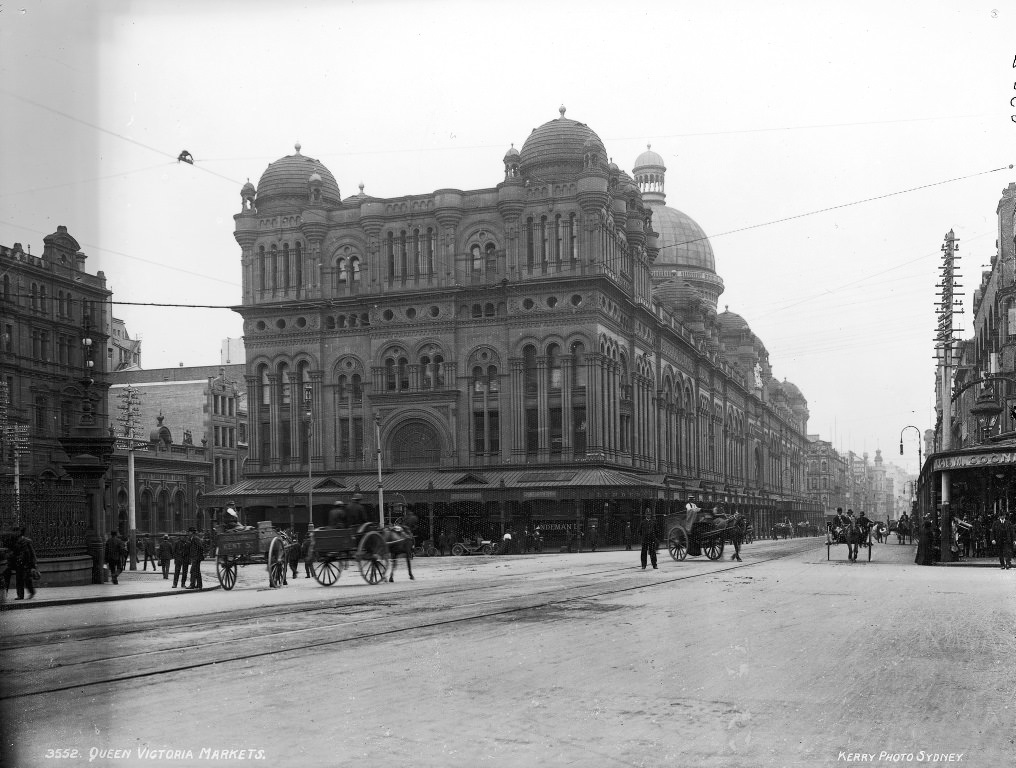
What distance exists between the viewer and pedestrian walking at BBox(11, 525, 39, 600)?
23266mm

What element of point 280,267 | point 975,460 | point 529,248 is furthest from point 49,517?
point 280,267

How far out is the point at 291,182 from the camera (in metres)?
67.6

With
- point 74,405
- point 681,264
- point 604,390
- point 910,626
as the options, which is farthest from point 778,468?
point 910,626

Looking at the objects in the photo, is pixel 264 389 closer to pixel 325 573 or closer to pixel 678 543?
pixel 678 543

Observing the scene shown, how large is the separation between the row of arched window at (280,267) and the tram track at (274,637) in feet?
148

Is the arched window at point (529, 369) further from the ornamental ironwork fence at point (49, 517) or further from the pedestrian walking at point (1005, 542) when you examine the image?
the ornamental ironwork fence at point (49, 517)

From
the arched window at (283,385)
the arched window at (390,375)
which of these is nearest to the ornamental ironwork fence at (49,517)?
the arched window at (390,375)

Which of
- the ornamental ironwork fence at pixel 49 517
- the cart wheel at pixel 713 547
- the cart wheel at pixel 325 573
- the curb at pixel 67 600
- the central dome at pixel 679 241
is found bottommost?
the cart wheel at pixel 713 547

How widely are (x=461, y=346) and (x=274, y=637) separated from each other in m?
47.2

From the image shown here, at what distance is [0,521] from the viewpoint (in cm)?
2598

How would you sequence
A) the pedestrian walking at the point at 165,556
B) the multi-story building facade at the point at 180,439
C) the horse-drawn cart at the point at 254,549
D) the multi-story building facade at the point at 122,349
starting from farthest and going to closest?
the multi-story building facade at the point at 122,349 < the multi-story building facade at the point at 180,439 < the pedestrian walking at the point at 165,556 < the horse-drawn cart at the point at 254,549

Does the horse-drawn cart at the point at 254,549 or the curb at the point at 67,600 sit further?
the horse-drawn cart at the point at 254,549

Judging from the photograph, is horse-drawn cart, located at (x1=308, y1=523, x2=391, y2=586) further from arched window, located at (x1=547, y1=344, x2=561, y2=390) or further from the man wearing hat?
arched window, located at (x1=547, y1=344, x2=561, y2=390)

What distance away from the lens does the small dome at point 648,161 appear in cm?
12362
